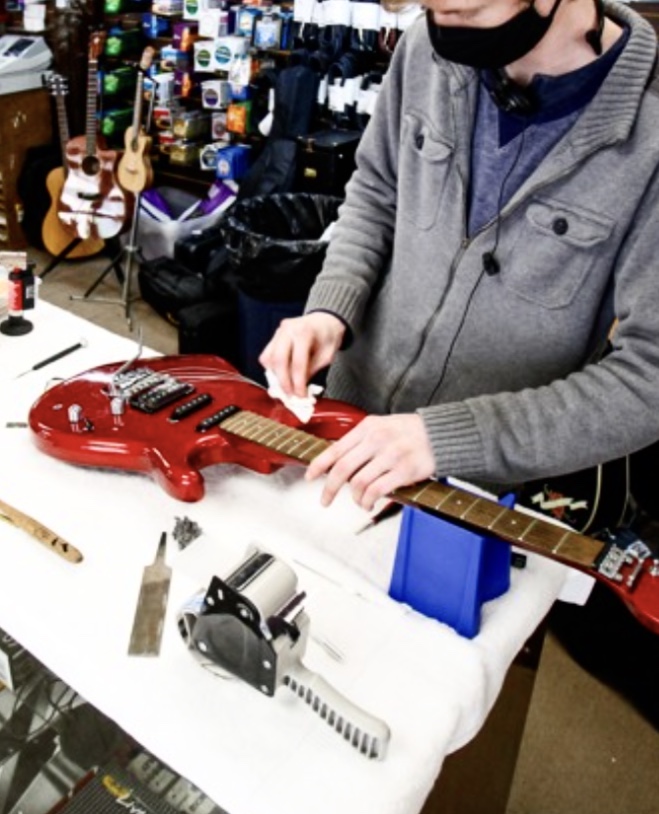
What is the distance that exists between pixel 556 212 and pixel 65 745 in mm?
920

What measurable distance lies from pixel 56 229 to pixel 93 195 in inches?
13.7

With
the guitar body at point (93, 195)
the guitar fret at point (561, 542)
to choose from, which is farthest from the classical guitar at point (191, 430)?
the guitar body at point (93, 195)

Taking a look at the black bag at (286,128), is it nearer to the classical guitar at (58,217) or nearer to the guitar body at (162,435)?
the classical guitar at (58,217)

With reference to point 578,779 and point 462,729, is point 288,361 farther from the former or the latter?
point 578,779

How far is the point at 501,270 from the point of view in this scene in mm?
1084

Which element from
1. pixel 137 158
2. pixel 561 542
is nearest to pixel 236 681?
pixel 561 542

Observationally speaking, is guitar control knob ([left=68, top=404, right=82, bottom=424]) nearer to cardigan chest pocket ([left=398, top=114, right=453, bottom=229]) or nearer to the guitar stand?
cardigan chest pocket ([left=398, top=114, right=453, bottom=229])

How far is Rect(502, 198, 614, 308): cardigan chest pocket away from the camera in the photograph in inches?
39.5

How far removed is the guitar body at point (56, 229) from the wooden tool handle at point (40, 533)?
2.76 metres

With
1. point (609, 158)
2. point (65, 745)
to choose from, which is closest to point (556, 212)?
point (609, 158)

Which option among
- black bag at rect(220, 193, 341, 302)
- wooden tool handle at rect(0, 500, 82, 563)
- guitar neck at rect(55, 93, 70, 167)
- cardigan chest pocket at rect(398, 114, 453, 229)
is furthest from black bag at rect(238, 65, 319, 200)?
wooden tool handle at rect(0, 500, 82, 563)

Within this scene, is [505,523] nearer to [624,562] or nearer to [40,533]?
[624,562]

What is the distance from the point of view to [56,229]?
12.0 ft

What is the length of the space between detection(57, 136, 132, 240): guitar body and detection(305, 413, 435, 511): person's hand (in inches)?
109
